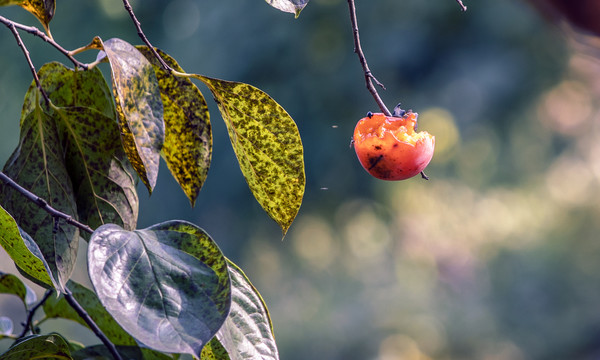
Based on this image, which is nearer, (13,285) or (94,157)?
(94,157)

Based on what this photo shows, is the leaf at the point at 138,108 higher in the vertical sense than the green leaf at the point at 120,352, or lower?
higher

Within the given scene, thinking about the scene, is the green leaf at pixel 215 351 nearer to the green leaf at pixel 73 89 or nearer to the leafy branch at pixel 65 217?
the leafy branch at pixel 65 217

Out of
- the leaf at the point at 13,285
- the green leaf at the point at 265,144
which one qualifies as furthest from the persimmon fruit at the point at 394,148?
the leaf at the point at 13,285

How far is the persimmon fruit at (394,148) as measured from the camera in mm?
590

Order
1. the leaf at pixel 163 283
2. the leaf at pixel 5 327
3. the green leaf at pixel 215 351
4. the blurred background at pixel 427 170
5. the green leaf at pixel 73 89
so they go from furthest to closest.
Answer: the blurred background at pixel 427 170
the leaf at pixel 5 327
the green leaf at pixel 73 89
the green leaf at pixel 215 351
the leaf at pixel 163 283

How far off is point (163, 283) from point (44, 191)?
0.18 meters

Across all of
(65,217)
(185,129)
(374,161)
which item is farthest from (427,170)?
(65,217)

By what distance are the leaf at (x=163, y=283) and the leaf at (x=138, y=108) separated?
5 centimetres

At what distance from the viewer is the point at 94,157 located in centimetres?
52

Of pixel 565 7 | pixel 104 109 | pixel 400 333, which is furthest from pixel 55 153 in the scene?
pixel 400 333

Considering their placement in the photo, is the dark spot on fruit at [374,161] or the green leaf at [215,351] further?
the dark spot on fruit at [374,161]

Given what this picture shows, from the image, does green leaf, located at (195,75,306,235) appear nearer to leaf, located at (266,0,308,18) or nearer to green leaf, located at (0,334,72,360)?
leaf, located at (266,0,308,18)

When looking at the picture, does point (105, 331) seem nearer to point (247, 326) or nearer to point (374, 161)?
point (247, 326)

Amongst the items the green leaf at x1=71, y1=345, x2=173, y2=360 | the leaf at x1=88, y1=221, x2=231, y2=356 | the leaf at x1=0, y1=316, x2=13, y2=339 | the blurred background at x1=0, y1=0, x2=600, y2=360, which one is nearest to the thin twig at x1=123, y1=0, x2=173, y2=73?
the leaf at x1=88, y1=221, x2=231, y2=356
